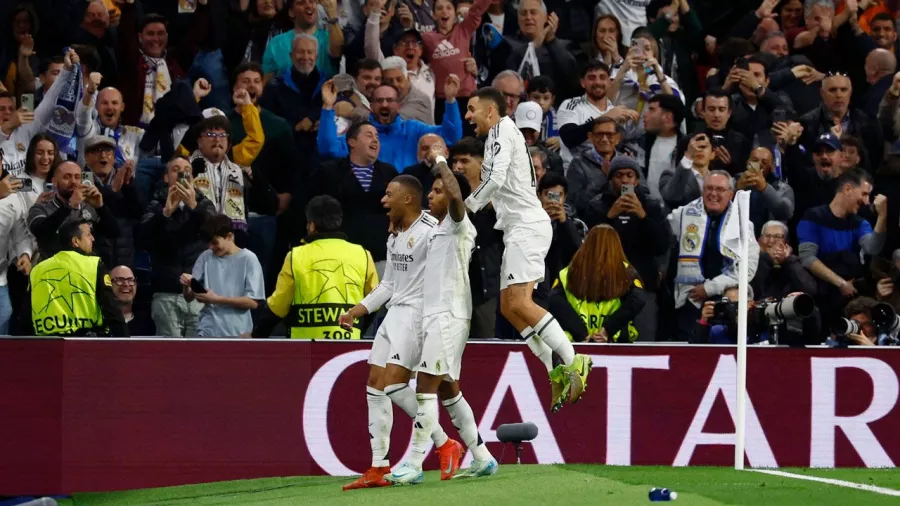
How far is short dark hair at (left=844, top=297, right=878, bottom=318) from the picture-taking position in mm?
13383

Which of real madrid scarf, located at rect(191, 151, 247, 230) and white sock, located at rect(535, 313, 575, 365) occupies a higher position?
real madrid scarf, located at rect(191, 151, 247, 230)

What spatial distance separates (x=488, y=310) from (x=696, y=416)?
7.18 ft

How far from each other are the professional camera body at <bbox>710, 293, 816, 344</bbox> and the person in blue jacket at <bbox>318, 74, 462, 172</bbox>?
397 centimetres

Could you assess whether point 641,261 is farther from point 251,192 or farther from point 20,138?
point 20,138

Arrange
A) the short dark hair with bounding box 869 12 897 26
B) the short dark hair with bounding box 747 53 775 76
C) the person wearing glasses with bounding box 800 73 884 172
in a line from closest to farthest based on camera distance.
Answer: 1. the person wearing glasses with bounding box 800 73 884 172
2. the short dark hair with bounding box 747 53 775 76
3. the short dark hair with bounding box 869 12 897 26

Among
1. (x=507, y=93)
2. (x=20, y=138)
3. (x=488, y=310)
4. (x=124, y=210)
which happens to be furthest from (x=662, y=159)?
(x=20, y=138)

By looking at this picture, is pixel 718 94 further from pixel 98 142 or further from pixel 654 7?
pixel 98 142

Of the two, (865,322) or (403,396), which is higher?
(865,322)

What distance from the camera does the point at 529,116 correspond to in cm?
1557

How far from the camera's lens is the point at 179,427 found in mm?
12898

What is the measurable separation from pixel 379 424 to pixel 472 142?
298 cm

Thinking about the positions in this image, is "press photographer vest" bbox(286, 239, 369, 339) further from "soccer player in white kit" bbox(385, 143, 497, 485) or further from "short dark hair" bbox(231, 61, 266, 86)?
"short dark hair" bbox(231, 61, 266, 86)

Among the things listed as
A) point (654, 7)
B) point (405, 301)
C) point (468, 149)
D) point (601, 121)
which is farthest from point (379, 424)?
point (654, 7)

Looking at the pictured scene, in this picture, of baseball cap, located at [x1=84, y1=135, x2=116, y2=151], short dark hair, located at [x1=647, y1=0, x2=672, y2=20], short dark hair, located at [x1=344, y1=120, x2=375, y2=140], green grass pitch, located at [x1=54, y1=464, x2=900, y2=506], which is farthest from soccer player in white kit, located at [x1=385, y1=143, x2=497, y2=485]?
short dark hair, located at [x1=647, y1=0, x2=672, y2=20]
